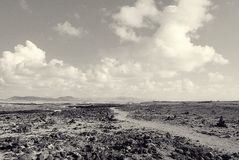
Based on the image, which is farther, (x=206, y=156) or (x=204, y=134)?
(x=204, y=134)

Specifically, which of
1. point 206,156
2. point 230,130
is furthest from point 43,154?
point 230,130

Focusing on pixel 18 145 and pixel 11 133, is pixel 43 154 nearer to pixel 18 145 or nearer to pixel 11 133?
pixel 18 145

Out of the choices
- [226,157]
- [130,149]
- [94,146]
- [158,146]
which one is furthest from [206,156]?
[94,146]

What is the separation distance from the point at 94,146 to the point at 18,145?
5.42 m

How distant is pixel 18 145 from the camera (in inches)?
966

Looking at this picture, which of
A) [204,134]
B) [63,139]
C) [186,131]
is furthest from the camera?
[186,131]

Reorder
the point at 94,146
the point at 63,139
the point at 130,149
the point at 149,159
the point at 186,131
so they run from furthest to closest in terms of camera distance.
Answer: the point at 186,131 < the point at 63,139 < the point at 94,146 < the point at 130,149 < the point at 149,159

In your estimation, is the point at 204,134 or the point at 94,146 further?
the point at 204,134

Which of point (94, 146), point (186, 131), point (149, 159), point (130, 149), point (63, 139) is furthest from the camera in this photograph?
point (186, 131)

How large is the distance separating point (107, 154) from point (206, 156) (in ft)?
20.5

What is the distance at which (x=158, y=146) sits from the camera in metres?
23.7

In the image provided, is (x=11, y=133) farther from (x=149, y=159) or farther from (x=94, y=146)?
(x=149, y=159)

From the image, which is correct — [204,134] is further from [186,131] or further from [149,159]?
[149,159]

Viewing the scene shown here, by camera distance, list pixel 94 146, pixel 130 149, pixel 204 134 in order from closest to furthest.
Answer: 1. pixel 130 149
2. pixel 94 146
3. pixel 204 134
